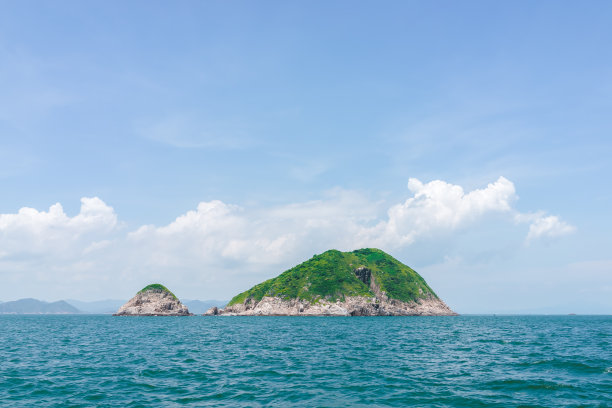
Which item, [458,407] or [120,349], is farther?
[120,349]

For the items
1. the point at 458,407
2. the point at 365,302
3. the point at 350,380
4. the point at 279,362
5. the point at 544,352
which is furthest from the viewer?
the point at 365,302

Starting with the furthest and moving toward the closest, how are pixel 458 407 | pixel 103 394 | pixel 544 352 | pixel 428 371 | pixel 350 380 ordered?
pixel 544 352
pixel 428 371
pixel 350 380
pixel 103 394
pixel 458 407

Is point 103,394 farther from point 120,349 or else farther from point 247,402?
point 120,349

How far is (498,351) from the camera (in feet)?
149

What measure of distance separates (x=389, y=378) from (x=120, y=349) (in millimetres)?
38253

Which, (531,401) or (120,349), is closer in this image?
(531,401)

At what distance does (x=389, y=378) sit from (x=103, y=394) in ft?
67.6

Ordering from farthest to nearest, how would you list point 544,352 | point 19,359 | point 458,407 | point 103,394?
point 544,352 < point 19,359 < point 103,394 < point 458,407

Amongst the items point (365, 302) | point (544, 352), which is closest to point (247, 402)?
point (544, 352)

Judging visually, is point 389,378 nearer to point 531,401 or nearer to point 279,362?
point 531,401

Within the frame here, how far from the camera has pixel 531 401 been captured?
22547 mm

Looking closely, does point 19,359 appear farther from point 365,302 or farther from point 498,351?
point 365,302

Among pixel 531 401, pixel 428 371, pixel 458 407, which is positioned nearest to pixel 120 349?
pixel 428 371

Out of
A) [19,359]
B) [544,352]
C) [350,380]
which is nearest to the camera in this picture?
[350,380]
